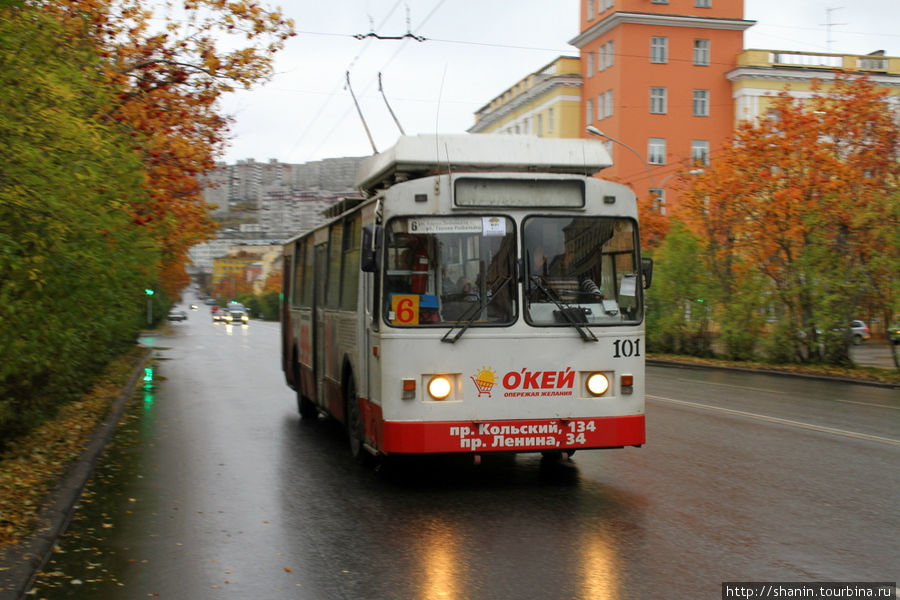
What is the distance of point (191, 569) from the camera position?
6.37 m

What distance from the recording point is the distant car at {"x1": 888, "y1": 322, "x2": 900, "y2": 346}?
952 inches

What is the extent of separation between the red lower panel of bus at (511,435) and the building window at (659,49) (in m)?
54.7

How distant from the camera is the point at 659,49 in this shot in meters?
60.5

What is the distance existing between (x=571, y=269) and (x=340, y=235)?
3465mm

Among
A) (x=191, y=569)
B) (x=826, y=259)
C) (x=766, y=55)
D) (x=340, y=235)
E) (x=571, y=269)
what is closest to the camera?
(x=191, y=569)

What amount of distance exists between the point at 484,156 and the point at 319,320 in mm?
4245

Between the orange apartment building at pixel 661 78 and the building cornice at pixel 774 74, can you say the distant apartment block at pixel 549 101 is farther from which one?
the building cornice at pixel 774 74

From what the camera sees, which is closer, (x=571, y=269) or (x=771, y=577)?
(x=771, y=577)

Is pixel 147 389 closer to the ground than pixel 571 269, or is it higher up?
closer to the ground

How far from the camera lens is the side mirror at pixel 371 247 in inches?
338

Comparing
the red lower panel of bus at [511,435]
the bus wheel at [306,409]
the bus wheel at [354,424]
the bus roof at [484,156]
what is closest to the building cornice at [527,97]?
the bus wheel at [306,409]

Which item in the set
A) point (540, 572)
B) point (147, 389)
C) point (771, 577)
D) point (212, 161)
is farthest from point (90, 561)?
point (147, 389)

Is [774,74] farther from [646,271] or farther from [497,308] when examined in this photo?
[497,308]

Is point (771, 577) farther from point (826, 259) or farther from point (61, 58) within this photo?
point (826, 259)
